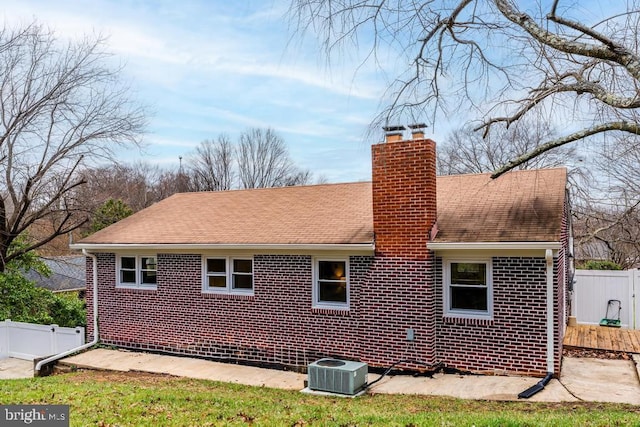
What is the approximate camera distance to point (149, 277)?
13.4m

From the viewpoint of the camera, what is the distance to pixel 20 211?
16.7 m

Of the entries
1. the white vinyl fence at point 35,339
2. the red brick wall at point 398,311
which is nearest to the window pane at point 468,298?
the red brick wall at point 398,311

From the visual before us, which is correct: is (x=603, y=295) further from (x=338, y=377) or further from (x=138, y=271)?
(x=138, y=271)

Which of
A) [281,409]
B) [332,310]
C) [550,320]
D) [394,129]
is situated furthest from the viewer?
[332,310]

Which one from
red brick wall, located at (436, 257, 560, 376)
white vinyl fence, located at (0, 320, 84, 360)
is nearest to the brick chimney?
red brick wall, located at (436, 257, 560, 376)

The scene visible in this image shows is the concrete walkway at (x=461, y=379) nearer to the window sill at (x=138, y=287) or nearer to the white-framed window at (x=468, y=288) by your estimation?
the white-framed window at (x=468, y=288)

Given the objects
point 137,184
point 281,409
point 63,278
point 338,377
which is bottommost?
point 63,278

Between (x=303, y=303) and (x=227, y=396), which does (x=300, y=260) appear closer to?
(x=303, y=303)

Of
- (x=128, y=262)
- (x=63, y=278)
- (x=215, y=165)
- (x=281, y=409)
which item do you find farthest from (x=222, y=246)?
(x=215, y=165)

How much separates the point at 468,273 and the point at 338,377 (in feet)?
11.0

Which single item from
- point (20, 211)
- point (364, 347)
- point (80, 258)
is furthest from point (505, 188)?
point (80, 258)

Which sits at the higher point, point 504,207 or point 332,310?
point 504,207

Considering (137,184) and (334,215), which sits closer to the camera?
(334,215)

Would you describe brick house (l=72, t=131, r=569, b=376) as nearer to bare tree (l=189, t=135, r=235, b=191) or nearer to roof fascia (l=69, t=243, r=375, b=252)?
roof fascia (l=69, t=243, r=375, b=252)
